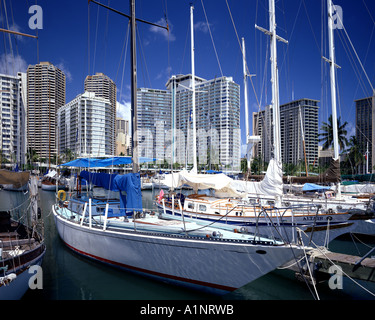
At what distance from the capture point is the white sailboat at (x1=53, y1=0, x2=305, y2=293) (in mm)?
6250

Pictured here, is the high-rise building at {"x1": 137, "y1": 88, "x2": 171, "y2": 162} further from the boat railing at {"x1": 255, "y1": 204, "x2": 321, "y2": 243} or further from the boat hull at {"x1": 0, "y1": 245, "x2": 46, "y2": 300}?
the boat hull at {"x1": 0, "y1": 245, "x2": 46, "y2": 300}

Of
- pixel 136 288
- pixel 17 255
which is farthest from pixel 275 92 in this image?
pixel 17 255

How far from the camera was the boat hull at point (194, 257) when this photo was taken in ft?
20.3

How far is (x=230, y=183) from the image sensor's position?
43.2ft

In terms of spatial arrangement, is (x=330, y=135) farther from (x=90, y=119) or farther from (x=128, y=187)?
(x=90, y=119)

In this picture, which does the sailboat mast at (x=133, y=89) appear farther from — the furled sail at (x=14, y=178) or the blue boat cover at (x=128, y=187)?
the furled sail at (x=14, y=178)

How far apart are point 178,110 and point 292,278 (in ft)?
317

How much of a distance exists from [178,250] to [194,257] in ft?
1.63

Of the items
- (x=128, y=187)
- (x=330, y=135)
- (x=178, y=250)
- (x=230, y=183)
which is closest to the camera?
(x=178, y=250)

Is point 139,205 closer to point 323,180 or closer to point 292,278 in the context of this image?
point 292,278

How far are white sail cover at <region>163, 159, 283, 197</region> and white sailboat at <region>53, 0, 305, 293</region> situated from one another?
4431mm

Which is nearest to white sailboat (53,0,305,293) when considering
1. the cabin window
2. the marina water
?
the marina water
